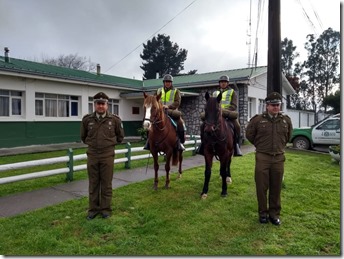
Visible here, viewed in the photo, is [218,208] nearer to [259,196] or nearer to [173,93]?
[259,196]

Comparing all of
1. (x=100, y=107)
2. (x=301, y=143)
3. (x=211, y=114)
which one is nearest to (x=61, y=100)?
(x=100, y=107)

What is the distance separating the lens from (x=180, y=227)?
14.4 ft

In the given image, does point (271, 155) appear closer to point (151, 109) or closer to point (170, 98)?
point (151, 109)

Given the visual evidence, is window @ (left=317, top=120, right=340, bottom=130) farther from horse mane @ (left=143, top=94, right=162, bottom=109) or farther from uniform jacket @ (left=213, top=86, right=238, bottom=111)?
horse mane @ (left=143, top=94, right=162, bottom=109)

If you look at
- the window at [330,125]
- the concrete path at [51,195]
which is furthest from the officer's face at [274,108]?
the window at [330,125]

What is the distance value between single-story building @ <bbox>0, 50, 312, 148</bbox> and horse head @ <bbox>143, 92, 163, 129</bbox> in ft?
33.8

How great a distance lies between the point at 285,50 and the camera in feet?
168

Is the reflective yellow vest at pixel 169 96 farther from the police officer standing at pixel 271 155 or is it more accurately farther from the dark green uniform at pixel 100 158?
the police officer standing at pixel 271 155

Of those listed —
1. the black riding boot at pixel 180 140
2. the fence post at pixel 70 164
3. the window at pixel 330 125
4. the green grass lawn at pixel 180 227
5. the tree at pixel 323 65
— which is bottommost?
the green grass lawn at pixel 180 227

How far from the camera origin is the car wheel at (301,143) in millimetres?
14844

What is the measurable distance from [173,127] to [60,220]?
3.37m

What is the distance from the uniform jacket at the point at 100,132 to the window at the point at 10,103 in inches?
449

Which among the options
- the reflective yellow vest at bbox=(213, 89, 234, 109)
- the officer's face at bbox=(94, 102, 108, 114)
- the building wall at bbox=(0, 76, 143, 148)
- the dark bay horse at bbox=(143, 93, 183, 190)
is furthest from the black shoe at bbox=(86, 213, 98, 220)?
the building wall at bbox=(0, 76, 143, 148)

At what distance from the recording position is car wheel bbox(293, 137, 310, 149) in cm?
1484
